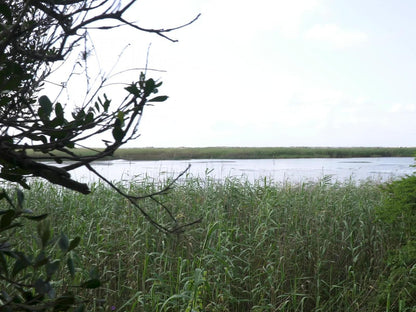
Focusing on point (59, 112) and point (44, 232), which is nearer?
point (44, 232)

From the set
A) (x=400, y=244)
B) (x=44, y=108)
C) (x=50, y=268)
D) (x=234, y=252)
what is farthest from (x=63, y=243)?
(x=400, y=244)

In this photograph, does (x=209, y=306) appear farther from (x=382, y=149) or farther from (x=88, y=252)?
(x=382, y=149)

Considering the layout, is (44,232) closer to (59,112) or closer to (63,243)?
(63,243)

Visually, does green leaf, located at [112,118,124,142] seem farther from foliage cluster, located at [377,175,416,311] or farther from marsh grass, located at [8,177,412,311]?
foliage cluster, located at [377,175,416,311]

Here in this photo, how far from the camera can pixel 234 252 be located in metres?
4.48

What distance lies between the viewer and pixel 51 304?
0.99 meters

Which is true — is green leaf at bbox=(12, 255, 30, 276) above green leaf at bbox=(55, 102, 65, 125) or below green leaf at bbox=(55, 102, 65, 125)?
below

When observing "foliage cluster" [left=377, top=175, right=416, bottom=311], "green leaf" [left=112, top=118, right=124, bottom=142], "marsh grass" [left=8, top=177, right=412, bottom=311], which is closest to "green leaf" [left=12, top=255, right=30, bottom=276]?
"green leaf" [left=112, top=118, right=124, bottom=142]

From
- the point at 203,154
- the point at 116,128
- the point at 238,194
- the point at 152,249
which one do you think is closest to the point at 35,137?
the point at 116,128

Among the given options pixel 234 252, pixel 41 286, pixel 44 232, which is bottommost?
pixel 234 252

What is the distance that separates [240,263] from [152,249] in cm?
94

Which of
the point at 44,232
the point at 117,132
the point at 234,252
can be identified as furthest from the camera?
the point at 234,252

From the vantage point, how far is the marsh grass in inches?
148

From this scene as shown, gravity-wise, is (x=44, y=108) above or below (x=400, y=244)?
above
